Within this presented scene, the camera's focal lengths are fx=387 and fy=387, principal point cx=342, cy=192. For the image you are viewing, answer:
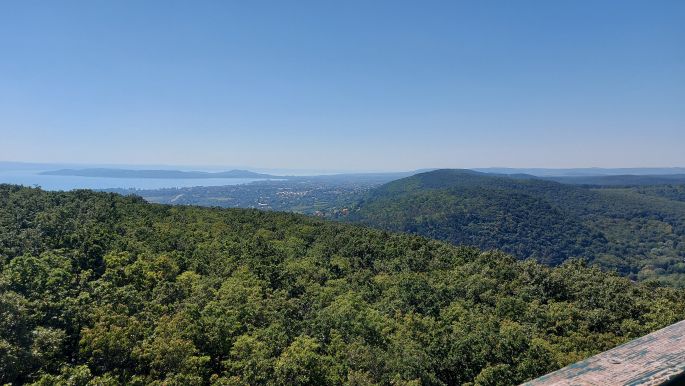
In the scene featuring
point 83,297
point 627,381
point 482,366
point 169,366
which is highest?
point 627,381

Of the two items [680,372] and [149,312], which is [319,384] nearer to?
[149,312]

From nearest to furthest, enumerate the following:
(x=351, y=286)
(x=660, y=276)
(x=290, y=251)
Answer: (x=351, y=286) < (x=290, y=251) < (x=660, y=276)

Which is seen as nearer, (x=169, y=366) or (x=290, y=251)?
(x=169, y=366)

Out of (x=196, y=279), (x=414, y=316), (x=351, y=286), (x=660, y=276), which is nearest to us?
(x=414, y=316)

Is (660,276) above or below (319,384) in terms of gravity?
below

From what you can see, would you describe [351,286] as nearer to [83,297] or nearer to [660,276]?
[83,297]

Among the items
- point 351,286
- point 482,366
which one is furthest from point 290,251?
point 482,366
